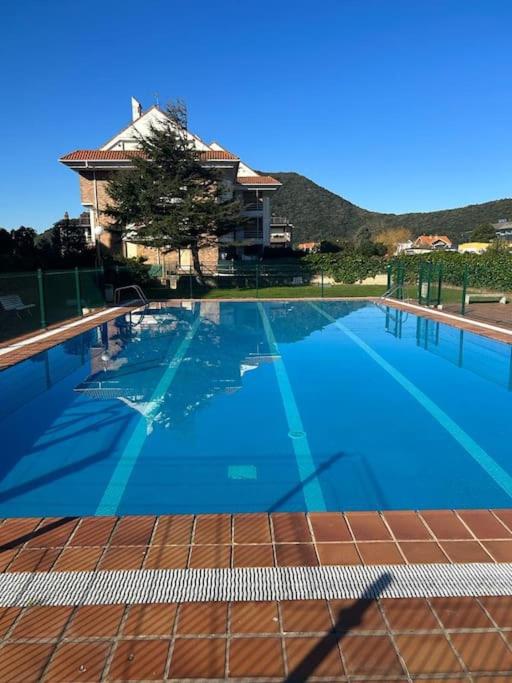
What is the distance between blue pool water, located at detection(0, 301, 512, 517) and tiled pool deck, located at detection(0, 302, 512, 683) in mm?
705

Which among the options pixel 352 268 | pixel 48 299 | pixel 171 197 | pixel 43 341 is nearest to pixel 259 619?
pixel 43 341

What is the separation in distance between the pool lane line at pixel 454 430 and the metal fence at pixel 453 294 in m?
5.98

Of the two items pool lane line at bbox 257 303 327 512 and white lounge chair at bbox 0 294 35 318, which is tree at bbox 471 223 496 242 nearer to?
white lounge chair at bbox 0 294 35 318

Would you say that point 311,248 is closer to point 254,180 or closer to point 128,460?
point 254,180

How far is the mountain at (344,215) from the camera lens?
9821 cm

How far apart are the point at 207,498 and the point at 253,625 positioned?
1728 mm

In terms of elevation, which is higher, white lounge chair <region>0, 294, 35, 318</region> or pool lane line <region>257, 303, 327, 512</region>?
white lounge chair <region>0, 294, 35, 318</region>

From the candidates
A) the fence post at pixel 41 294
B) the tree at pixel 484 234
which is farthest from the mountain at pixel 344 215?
the fence post at pixel 41 294

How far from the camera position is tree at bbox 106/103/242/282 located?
68.7 ft

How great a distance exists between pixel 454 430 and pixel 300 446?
6.12ft

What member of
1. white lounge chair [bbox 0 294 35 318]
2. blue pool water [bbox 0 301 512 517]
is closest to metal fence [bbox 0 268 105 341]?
white lounge chair [bbox 0 294 35 318]

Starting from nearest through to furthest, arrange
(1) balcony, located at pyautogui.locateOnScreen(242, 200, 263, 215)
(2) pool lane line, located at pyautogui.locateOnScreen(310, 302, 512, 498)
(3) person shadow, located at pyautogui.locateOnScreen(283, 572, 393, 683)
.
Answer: (3) person shadow, located at pyautogui.locateOnScreen(283, 572, 393, 683) → (2) pool lane line, located at pyautogui.locateOnScreen(310, 302, 512, 498) → (1) balcony, located at pyautogui.locateOnScreen(242, 200, 263, 215)

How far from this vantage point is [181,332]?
12555 mm

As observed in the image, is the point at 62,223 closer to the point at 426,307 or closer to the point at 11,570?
the point at 426,307
